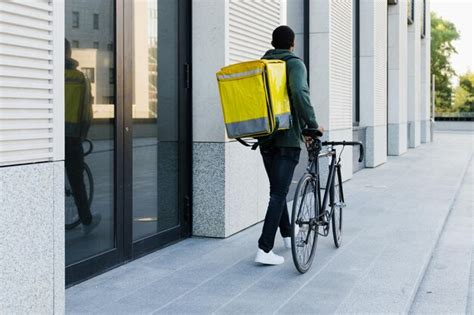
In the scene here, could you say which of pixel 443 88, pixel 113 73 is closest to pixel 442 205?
pixel 113 73

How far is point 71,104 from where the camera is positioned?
5160 millimetres

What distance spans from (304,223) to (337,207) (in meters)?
1.09

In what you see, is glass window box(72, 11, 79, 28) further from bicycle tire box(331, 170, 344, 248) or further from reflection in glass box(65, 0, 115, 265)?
bicycle tire box(331, 170, 344, 248)

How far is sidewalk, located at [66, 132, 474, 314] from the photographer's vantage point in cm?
479

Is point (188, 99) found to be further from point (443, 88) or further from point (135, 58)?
point (443, 88)

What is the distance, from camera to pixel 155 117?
254 inches

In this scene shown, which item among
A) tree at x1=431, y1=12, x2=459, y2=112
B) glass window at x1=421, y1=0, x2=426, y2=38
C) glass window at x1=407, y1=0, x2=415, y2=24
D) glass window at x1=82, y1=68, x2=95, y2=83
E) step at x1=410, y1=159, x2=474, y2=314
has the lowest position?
step at x1=410, y1=159, x2=474, y2=314

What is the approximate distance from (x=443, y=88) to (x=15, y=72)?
281ft

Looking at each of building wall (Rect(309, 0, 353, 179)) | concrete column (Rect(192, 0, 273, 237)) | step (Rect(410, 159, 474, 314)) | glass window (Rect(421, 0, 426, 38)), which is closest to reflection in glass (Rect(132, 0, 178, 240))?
concrete column (Rect(192, 0, 273, 237))

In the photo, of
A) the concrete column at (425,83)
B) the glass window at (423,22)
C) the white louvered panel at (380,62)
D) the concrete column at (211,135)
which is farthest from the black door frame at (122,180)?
the glass window at (423,22)

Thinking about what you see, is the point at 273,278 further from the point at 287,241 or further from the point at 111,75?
the point at 111,75

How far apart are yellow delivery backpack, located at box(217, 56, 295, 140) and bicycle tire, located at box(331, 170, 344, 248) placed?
1.18 meters

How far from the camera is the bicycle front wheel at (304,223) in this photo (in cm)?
552

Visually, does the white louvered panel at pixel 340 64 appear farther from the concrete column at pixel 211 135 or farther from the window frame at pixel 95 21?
the window frame at pixel 95 21
